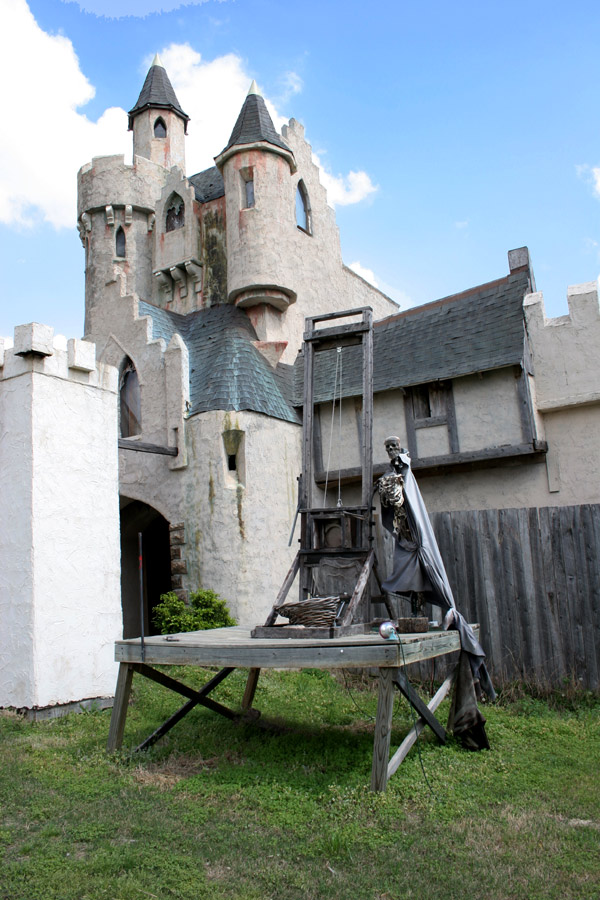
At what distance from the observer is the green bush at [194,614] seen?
38.7 ft

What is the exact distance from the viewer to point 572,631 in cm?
823

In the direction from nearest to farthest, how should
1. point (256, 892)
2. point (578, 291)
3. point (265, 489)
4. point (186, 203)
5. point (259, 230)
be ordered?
point (256, 892) → point (578, 291) → point (265, 489) → point (259, 230) → point (186, 203)

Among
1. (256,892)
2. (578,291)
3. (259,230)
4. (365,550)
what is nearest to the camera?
(256,892)

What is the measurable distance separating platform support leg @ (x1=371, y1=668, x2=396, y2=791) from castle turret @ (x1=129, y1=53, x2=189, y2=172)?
17762 mm

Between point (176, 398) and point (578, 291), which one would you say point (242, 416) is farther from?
point (578, 291)

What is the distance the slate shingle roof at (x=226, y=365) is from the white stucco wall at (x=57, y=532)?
15.4 ft

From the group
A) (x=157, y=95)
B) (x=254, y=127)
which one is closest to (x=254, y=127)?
(x=254, y=127)

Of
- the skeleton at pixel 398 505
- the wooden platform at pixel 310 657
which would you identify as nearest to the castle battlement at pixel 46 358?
the wooden platform at pixel 310 657

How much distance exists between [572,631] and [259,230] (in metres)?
10.9

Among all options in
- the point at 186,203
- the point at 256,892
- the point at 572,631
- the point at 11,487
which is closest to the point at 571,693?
the point at 572,631

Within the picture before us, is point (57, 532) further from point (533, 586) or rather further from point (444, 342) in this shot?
point (444, 342)

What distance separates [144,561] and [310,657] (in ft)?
38.4

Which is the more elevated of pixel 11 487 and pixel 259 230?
pixel 259 230

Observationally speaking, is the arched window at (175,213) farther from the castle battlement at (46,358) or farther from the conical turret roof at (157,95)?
the castle battlement at (46,358)
